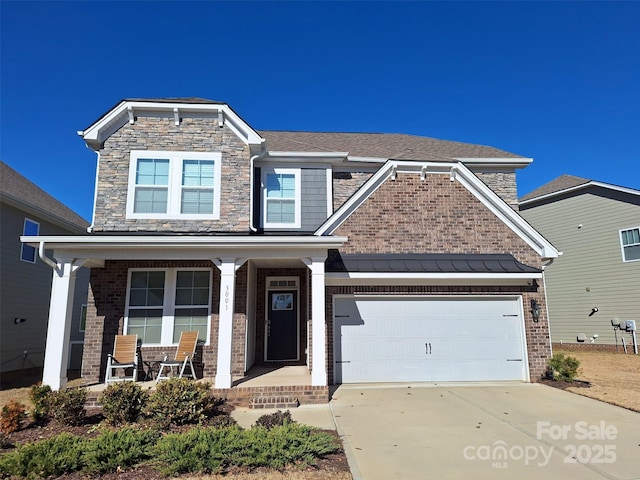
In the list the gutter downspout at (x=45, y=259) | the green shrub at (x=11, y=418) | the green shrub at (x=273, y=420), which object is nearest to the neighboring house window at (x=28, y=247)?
the gutter downspout at (x=45, y=259)

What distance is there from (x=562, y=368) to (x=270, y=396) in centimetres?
705

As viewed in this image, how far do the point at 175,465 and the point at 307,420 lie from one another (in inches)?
104

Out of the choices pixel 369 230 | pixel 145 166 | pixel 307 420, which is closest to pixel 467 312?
pixel 369 230

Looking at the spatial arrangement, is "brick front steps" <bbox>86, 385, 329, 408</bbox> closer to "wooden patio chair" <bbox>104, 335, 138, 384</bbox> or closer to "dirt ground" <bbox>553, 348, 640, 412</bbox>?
"wooden patio chair" <bbox>104, 335, 138, 384</bbox>

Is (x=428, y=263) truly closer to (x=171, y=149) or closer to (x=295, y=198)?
(x=295, y=198)

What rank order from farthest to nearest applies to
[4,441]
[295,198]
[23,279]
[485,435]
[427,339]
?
[23,279]
[295,198]
[427,339]
[485,435]
[4,441]

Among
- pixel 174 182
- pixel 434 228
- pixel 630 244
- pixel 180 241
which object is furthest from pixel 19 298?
pixel 630 244

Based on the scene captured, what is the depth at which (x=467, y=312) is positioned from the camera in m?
9.91

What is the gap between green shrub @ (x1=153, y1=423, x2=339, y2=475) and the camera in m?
4.61

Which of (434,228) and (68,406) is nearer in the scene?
(68,406)

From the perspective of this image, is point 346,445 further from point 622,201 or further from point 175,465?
point 622,201

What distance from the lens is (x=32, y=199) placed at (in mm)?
14305

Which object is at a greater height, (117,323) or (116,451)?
(117,323)

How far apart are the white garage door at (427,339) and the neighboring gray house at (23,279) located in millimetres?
10304
